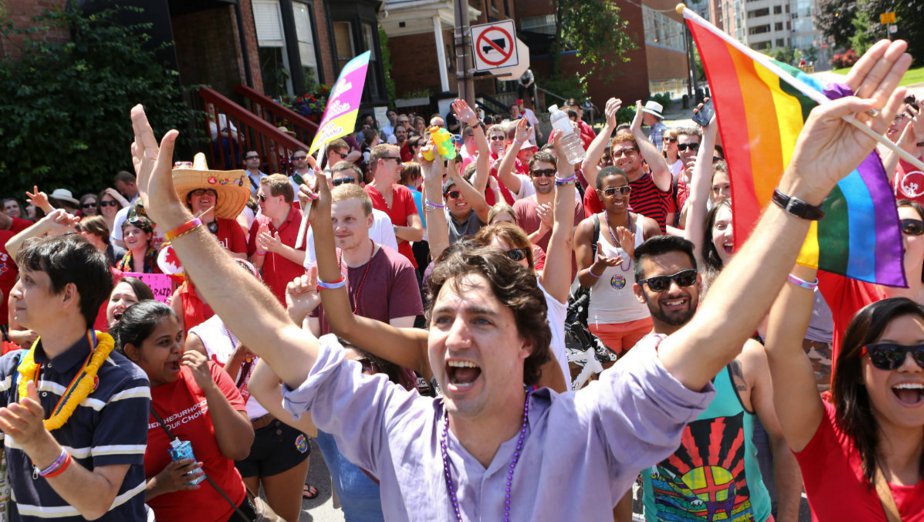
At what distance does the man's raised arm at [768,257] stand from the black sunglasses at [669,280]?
1.41 metres

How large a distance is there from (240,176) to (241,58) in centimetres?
869

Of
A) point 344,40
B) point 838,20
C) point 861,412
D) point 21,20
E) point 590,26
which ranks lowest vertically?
point 861,412

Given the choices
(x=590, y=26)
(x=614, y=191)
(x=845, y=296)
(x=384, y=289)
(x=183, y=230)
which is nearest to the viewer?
(x=183, y=230)

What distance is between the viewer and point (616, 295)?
521cm

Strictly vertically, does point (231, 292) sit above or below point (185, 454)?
above

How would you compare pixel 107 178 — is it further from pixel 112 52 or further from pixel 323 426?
pixel 323 426

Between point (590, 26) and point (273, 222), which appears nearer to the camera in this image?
point (273, 222)

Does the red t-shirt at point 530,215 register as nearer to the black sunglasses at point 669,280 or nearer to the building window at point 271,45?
the black sunglasses at point 669,280

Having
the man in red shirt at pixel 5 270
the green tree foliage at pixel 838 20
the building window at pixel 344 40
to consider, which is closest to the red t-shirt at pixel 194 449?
the man in red shirt at pixel 5 270

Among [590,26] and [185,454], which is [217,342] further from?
[590,26]

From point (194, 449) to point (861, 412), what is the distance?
2.48 metres

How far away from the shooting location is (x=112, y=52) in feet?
35.4

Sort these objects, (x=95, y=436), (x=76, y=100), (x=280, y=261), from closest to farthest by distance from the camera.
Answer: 1. (x=95, y=436)
2. (x=280, y=261)
3. (x=76, y=100)

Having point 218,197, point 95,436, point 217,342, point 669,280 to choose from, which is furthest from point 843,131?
point 218,197
